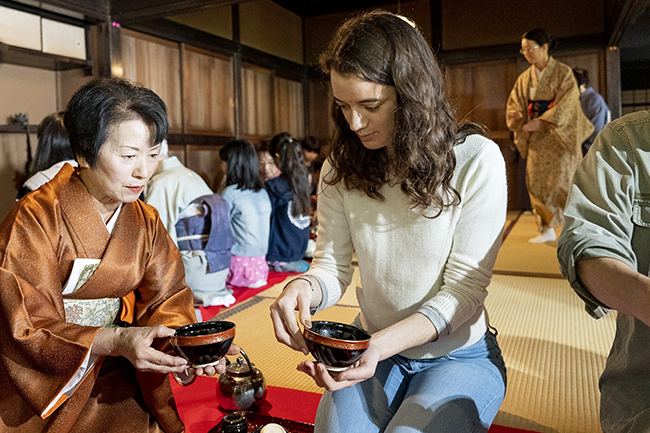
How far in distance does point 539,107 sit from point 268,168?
2.68 meters

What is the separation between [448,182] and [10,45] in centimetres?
407

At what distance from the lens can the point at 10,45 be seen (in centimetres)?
411

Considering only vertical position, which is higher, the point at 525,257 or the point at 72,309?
the point at 72,309

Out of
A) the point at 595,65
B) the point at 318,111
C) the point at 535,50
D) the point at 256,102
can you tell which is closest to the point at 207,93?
the point at 256,102

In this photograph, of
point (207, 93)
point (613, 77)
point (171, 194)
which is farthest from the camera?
point (613, 77)

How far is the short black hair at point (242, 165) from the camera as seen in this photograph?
4.08 metres

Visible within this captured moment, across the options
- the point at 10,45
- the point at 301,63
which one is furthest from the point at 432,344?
the point at 301,63

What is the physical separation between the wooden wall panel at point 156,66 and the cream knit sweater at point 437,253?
4308mm

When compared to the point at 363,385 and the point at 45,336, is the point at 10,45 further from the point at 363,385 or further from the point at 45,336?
the point at 363,385

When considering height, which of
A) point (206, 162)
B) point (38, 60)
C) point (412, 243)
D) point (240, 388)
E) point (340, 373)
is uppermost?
point (38, 60)

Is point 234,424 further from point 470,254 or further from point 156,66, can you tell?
point 156,66

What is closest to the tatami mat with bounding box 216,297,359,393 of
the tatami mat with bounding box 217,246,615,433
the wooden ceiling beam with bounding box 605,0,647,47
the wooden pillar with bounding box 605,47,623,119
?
the tatami mat with bounding box 217,246,615,433

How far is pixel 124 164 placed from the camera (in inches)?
56.8

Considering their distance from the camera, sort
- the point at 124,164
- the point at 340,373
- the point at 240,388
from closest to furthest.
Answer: the point at 340,373
the point at 124,164
the point at 240,388
